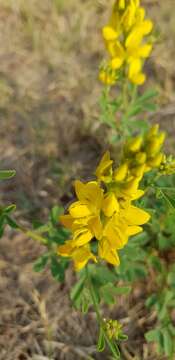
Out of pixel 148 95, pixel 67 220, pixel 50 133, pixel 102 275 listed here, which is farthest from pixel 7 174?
pixel 50 133

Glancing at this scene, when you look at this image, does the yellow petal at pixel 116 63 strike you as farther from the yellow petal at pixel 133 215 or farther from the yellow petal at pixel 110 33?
the yellow petal at pixel 133 215

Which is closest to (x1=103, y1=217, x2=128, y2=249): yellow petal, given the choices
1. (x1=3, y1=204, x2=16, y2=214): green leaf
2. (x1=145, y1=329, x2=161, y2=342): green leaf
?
(x1=3, y1=204, x2=16, y2=214): green leaf

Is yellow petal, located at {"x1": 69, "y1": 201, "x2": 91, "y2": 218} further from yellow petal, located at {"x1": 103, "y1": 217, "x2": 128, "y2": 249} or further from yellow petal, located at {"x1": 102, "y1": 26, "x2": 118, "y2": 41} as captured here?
yellow petal, located at {"x1": 102, "y1": 26, "x2": 118, "y2": 41}

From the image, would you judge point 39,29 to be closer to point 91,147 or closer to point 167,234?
point 91,147

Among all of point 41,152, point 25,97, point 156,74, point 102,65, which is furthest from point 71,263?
point 156,74

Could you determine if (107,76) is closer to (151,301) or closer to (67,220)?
(67,220)

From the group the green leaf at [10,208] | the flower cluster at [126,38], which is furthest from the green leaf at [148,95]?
the green leaf at [10,208]
